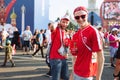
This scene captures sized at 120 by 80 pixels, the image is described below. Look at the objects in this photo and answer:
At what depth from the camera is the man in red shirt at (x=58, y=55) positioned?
6234mm

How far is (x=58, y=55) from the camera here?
6371 millimetres

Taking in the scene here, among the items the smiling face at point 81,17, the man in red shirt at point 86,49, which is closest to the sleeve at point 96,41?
the man in red shirt at point 86,49

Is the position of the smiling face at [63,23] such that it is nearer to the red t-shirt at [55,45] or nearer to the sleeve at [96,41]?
the red t-shirt at [55,45]

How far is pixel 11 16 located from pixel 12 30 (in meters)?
1.43

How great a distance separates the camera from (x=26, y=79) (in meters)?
9.88

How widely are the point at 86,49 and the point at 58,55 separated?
7.52ft

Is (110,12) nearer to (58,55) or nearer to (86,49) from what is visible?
(58,55)

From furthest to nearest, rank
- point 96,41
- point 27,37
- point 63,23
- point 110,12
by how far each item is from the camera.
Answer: point 110,12 < point 27,37 < point 63,23 < point 96,41

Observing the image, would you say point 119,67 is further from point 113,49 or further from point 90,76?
point 90,76

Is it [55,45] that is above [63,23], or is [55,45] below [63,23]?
below

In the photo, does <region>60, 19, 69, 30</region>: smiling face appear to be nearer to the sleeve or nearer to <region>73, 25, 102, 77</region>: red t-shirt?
<region>73, 25, 102, 77</region>: red t-shirt

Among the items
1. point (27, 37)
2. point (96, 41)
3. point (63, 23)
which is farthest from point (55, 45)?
point (27, 37)

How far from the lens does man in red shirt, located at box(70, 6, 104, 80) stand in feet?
13.1

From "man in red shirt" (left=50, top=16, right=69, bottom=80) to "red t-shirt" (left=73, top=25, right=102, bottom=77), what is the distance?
1.97 m
